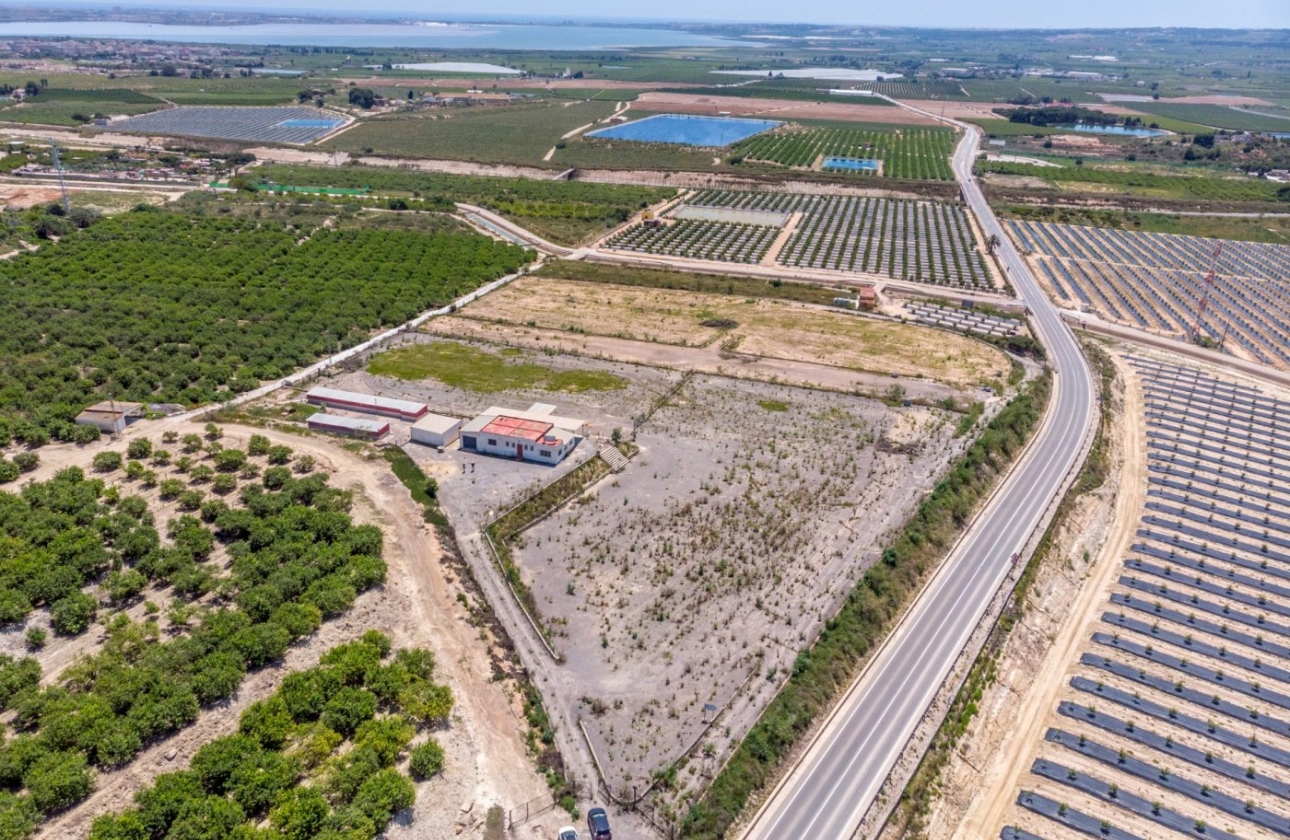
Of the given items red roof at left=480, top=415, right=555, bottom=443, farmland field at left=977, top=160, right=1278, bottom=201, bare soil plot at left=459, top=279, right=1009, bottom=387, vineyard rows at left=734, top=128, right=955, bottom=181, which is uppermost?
vineyard rows at left=734, top=128, right=955, bottom=181

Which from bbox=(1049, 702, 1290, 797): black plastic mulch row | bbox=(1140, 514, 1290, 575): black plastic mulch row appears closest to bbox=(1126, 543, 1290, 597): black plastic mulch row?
bbox=(1140, 514, 1290, 575): black plastic mulch row

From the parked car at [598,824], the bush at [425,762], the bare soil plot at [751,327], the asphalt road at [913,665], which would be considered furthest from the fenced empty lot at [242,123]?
the parked car at [598,824]

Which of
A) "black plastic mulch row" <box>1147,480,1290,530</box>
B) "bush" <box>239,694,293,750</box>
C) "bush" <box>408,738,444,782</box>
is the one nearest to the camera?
"bush" <box>408,738,444,782</box>

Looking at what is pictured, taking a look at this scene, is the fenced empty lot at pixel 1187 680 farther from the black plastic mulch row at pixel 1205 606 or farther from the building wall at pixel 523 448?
the building wall at pixel 523 448

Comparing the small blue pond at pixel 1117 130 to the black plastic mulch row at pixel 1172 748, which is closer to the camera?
the black plastic mulch row at pixel 1172 748

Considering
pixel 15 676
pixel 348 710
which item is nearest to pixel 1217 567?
pixel 348 710

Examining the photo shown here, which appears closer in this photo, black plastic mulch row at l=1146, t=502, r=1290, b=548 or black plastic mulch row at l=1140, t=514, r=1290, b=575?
black plastic mulch row at l=1140, t=514, r=1290, b=575

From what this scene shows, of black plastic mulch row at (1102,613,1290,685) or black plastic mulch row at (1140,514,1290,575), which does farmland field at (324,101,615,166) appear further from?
black plastic mulch row at (1102,613,1290,685)
